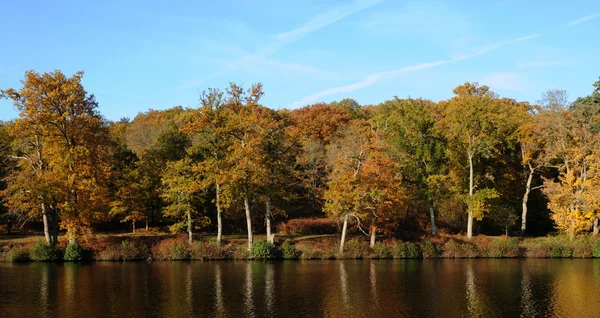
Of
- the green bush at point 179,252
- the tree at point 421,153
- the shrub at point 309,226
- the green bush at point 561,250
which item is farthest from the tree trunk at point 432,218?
the green bush at point 179,252

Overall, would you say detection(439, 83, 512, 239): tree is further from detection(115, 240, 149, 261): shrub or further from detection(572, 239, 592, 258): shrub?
detection(115, 240, 149, 261): shrub

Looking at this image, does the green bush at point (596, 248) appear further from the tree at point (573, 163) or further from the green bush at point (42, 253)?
the green bush at point (42, 253)

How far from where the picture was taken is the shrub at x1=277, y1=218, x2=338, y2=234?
65.6 meters

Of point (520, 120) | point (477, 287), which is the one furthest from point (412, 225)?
point (477, 287)

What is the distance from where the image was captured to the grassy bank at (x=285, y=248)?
53434mm

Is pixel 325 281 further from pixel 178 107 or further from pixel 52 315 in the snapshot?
pixel 178 107

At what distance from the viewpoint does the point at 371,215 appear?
189ft

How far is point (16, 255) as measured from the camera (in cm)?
5184

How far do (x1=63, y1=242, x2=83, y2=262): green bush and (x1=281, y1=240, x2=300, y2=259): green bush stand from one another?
787 inches

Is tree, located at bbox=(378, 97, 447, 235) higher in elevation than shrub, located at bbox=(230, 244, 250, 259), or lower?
higher

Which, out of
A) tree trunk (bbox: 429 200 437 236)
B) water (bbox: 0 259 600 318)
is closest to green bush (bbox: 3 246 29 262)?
water (bbox: 0 259 600 318)

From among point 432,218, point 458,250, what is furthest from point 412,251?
point 432,218

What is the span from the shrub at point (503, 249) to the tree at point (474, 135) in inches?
135

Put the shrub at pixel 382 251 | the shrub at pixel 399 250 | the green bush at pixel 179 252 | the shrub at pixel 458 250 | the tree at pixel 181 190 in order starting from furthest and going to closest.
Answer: the shrub at pixel 458 250, the shrub at pixel 399 250, the shrub at pixel 382 251, the tree at pixel 181 190, the green bush at pixel 179 252
